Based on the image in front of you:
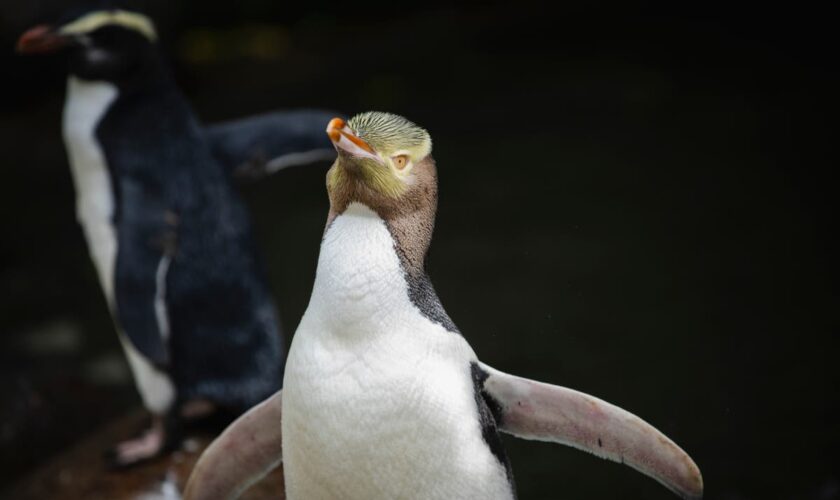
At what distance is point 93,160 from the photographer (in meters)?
2.38

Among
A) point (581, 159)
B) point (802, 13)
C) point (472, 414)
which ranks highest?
point (472, 414)

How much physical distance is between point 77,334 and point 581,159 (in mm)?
2262

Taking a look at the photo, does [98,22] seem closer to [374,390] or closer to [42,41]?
[42,41]

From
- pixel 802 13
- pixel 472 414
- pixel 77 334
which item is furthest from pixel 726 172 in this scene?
pixel 472 414

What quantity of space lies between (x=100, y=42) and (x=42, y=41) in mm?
119

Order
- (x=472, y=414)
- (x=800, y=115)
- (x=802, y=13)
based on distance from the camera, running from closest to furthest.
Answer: (x=472, y=414)
(x=800, y=115)
(x=802, y=13)

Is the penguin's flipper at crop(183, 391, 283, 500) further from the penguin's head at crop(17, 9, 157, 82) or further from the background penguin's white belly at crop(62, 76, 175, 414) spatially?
the penguin's head at crop(17, 9, 157, 82)

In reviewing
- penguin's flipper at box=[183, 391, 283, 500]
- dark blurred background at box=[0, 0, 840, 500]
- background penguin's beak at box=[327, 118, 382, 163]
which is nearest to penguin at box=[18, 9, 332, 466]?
dark blurred background at box=[0, 0, 840, 500]

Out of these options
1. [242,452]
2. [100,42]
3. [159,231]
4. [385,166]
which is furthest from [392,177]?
[100,42]

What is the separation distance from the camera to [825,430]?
9.47 feet

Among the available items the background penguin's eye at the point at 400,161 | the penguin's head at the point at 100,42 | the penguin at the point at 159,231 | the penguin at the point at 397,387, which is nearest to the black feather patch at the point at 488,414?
the penguin at the point at 397,387

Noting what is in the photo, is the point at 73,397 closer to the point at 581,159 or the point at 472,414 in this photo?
the point at 472,414

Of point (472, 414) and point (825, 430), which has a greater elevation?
point (472, 414)

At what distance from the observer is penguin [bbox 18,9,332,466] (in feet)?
7.74
